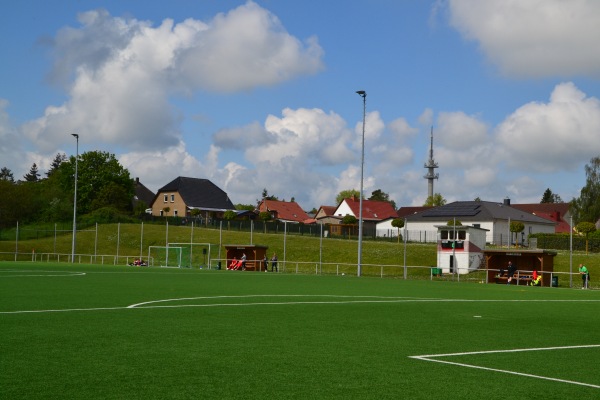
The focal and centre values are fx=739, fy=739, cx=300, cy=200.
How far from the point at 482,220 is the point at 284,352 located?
78892 millimetres

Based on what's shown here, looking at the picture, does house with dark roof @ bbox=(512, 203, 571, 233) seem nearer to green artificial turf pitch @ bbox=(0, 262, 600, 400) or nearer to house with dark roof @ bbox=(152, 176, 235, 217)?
house with dark roof @ bbox=(152, 176, 235, 217)

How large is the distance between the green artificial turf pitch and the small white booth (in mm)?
36485

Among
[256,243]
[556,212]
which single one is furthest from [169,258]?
[556,212]

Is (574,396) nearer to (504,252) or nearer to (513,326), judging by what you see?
(513,326)

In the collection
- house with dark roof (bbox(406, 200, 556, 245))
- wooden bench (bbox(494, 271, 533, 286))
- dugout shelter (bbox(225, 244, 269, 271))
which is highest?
house with dark roof (bbox(406, 200, 556, 245))

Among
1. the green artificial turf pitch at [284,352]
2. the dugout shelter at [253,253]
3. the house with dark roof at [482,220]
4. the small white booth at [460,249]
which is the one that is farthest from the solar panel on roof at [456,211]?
the green artificial turf pitch at [284,352]

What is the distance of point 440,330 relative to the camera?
493 inches

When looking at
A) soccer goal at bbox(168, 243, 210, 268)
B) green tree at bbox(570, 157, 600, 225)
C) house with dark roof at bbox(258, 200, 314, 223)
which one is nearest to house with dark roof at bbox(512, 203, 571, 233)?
green tree at bbox(570, 157, 600, 225)

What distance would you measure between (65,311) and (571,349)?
8.95m

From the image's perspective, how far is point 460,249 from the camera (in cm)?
5306

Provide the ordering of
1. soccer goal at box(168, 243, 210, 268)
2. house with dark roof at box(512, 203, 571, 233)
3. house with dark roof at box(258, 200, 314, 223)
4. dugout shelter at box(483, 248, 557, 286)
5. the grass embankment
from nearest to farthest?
dugout shelter at box(483, 248, 557, 286) → soccer goal at box(168, 243, 210, 268) → the grass embankment → house with dark roof at box(512, 203, 571, 233) → house with dark roof at box(258, 200, 314, 223)

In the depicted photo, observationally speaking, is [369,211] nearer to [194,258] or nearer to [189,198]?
[189,198]

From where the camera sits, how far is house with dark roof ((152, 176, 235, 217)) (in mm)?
125562

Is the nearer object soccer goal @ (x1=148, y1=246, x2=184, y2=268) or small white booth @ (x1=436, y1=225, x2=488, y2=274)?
small white booth @ (x1=436, y1=225, x2=488, y2=274)
